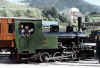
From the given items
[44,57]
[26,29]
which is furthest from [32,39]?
[44,57]

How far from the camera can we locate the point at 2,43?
1383 centimetres

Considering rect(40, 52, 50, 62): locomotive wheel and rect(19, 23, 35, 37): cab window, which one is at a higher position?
rect(19, 23, 35, 37): cab window

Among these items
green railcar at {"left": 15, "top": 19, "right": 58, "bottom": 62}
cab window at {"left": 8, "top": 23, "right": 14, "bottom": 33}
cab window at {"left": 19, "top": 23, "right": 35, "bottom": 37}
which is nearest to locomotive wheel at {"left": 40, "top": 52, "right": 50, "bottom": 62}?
green railcar at {"left": 15, "top": 19, "right": 58, "bottom": 62}

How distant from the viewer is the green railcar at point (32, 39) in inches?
538

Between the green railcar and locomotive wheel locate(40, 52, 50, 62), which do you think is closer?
the green railcar

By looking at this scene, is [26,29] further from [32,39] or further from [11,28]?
[11,28]

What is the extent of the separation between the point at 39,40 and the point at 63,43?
5.57 feet

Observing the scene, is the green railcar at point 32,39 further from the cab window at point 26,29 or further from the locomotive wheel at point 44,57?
the locomotive wheel at point 44,57

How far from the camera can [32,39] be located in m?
13.8

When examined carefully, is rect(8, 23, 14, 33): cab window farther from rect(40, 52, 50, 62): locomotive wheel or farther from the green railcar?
rect(40, 52, 50, 62): locomotive wheel

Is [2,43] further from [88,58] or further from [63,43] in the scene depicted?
[88,58]

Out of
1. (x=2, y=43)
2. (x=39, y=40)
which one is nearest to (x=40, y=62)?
(x=39, y=40)

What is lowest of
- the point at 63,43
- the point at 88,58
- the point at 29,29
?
the point at 88,58

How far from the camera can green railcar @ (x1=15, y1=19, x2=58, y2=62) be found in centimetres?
1366
